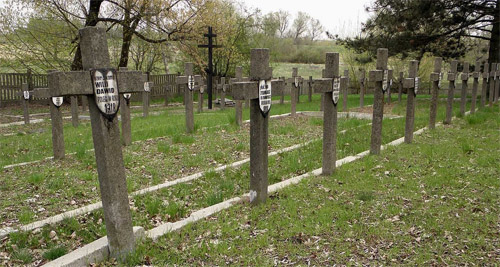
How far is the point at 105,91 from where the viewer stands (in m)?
3.51

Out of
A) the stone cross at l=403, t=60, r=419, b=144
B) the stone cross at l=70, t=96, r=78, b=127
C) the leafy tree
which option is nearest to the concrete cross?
the stone cross at l=403, t=60, r=419, b=144

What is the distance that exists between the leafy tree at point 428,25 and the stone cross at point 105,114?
1584cm

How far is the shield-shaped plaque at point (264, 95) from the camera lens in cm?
489

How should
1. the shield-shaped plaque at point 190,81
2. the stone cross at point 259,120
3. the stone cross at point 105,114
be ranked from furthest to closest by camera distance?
the shield-shaped plaque at point 190,81
the stone cross at point 259,120
the stone cross at point 105,114

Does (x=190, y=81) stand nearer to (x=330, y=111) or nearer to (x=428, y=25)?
(x=330, y=111)

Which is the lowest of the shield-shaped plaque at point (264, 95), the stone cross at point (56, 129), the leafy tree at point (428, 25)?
the stone cross at point (56, 129)

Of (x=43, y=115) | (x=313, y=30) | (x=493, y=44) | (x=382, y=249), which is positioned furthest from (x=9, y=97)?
(x=313, y=30)

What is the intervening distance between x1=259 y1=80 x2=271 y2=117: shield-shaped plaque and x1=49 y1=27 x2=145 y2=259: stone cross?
1.70 metres

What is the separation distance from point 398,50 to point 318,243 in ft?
51.8

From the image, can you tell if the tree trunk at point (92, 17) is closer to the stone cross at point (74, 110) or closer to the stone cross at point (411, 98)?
the stone cross at point (74, 110)

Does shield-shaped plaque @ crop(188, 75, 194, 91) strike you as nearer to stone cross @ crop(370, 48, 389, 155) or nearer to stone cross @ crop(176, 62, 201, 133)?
stone cross @ crop(176, 62, 201, 133)

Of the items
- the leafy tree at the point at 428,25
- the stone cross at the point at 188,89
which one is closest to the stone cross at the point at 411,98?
the stone cross at the point at 188,89

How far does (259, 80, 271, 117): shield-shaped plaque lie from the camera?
4887 mm

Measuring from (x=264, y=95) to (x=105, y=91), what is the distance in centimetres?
203
